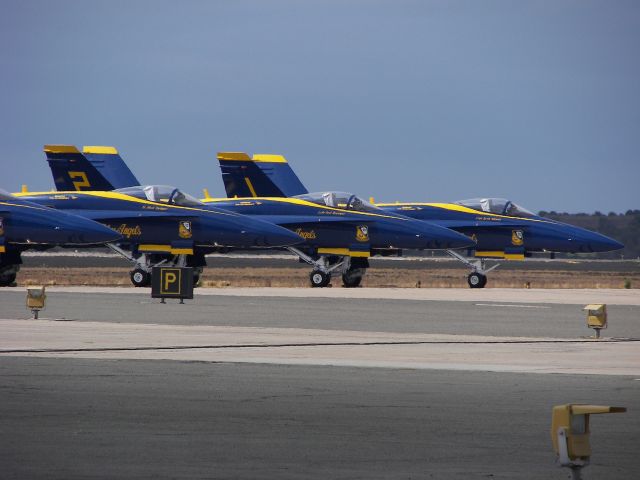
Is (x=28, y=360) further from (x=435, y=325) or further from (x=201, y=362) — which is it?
(x=435, y=325)

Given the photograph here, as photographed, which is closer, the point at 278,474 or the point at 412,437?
the point at 278,474

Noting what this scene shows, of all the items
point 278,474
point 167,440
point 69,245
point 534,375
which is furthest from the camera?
point 69,245

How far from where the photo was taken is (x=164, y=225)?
4838 centimetres

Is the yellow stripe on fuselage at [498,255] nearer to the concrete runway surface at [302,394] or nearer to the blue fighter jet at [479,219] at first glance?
the blue fighter jet at [479,219]

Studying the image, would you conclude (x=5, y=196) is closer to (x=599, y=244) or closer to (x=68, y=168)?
(x=68, y=168)

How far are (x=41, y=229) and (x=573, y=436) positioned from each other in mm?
36990

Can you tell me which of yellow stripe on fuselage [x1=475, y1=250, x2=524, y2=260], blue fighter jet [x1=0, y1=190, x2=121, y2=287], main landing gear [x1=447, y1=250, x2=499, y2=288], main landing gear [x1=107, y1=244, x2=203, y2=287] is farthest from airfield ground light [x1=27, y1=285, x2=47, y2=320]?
yellow stripe on fuselage [x1=475, y1=250, x2=524, y2=260]

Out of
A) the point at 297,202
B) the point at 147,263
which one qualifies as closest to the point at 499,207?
the point at 297,202

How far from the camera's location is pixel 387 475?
35.0 ft

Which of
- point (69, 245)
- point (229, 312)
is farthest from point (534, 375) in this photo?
point (69, 245)

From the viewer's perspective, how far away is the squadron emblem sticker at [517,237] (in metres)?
55.0

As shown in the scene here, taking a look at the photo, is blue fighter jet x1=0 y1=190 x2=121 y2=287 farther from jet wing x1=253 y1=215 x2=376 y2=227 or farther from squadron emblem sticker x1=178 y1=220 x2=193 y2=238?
jet wing x1=253 y1=215 x2=376 y2=227

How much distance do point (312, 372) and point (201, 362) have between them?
197cm

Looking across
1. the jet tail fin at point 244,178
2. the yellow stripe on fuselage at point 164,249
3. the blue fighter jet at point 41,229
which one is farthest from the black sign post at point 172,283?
the jet tail fin at point 244,178
